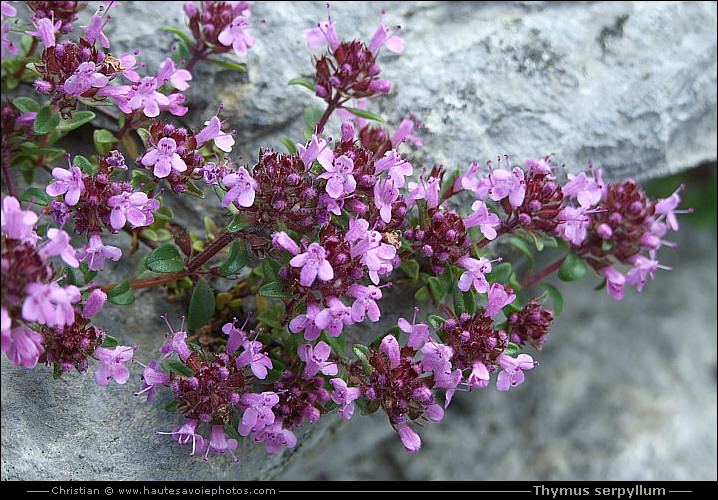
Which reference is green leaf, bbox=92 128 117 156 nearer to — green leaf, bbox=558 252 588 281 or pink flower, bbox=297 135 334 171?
pink flower, bbox=297 135 334 171

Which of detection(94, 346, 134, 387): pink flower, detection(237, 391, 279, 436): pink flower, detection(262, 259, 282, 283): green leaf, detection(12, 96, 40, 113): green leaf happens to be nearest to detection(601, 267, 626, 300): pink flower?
detection(262, 259, 282, 283): green leaf

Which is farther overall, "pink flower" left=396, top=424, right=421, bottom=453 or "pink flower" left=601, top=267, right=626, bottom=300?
"pink flower" left=601, top=267, right=626, bottom=300

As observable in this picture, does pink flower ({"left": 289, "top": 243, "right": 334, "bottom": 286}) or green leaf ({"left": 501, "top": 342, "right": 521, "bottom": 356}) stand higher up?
pink flower ({"left": 289, "top": 243, "right": 334, "bottom": 286})

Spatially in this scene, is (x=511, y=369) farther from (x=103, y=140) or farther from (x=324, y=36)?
(x=103, y=140)

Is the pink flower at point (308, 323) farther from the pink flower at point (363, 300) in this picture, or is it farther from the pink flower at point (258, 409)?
the pink flower at point (258, 409)

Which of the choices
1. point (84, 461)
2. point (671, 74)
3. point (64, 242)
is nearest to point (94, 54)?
point (64, 242)

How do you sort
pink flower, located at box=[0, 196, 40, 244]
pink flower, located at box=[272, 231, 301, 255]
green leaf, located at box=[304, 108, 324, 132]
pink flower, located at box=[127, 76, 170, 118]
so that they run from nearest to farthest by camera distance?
1. pink flower, located at box=[0, 196, 40, 244]
2. pink flower, located at box=[272, 231, 301, 255]
3. pink flower, located at box=[127, 76, 170, 118]
4. green leaf, located at box=[304, 108, 324, 132]
